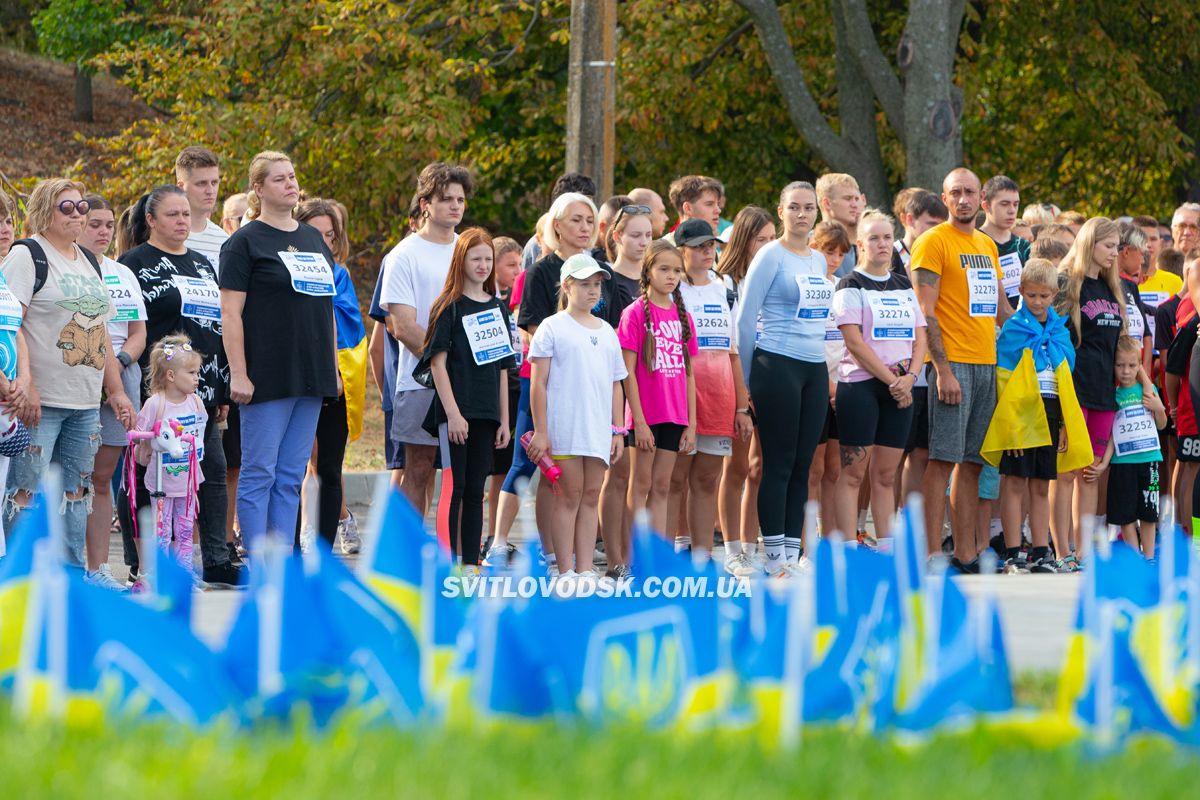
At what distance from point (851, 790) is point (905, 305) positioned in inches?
246

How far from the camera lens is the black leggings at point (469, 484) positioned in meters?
8.78

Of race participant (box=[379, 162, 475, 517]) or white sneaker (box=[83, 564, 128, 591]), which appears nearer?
white sneaker (box=[83, 564, 128, 591])

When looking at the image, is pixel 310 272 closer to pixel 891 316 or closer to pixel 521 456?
pixel 521 456

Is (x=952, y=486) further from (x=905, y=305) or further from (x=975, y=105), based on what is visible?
(x=975, y=105)

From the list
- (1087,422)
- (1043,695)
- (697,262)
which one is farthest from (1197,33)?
(1043,695)

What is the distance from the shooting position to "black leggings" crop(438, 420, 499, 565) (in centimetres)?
878

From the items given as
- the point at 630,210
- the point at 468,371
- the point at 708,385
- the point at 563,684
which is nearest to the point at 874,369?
the point at 708,385

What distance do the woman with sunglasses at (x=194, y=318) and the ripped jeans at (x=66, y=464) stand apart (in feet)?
1.81

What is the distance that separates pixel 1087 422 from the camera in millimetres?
10531

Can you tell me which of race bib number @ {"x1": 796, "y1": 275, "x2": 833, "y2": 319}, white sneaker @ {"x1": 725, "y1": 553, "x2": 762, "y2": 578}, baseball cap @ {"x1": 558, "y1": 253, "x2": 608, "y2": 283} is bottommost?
white sneaker @ {"x1": 725, "y1": 553, "x2": 762, "y2": 578}

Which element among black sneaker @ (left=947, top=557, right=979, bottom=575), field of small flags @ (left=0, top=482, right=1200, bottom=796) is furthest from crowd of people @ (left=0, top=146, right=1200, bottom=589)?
field of small flags @ (left=0, top=482, right=1200, bottom=796)

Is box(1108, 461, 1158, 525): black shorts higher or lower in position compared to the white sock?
higher

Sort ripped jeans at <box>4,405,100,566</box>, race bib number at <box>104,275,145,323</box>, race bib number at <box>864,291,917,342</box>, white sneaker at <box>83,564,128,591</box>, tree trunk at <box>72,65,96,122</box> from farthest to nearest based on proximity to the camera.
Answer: tree trunk at <box>72,65,96,122</box> < race bib number at <box>864,291,917,342</box> < race bib number at <box>104,275,145,323</box> < white sneaker at <box>83,564,128,591</box> < ripped jeans at <box>4,405,100,566</box>

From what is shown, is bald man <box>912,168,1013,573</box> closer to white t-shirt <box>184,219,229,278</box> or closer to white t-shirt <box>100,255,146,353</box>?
white t-shirt <box>184,219,229,278</box>
